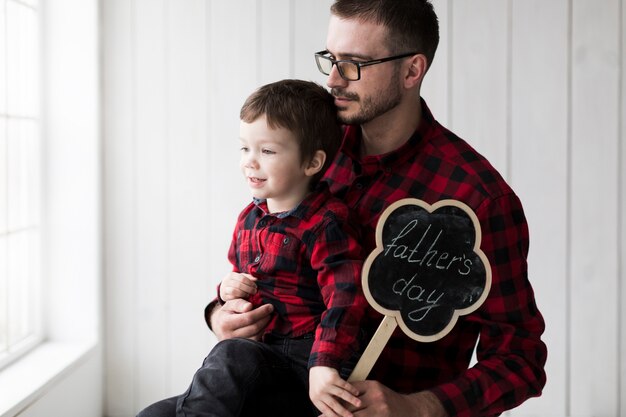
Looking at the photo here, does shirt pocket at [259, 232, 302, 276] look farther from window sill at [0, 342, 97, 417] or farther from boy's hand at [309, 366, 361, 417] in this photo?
window sill at [0, 342, 97, 417]

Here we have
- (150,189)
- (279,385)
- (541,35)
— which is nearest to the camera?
(279,385)

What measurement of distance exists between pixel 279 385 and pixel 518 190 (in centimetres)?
166

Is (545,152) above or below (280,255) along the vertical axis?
above

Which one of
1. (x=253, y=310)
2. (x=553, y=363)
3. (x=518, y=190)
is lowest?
(x=553, y=363)

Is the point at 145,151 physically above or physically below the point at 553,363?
above

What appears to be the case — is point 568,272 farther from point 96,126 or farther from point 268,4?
point 96,126

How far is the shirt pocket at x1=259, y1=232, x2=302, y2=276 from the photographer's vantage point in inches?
64.9

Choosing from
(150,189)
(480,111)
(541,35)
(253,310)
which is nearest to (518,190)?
(480,111)

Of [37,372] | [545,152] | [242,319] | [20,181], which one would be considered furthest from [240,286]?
[545,152]

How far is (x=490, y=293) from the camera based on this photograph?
1679 millimetres

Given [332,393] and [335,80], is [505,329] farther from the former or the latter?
[335,80]

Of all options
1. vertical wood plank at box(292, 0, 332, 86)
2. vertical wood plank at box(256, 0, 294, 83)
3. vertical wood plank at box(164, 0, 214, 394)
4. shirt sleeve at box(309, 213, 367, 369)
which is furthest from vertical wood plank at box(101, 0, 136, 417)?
shirt sleeve at box(309, 213, 367, 369)

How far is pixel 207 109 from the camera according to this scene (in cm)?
313

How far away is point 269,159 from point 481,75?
5.21 feet
